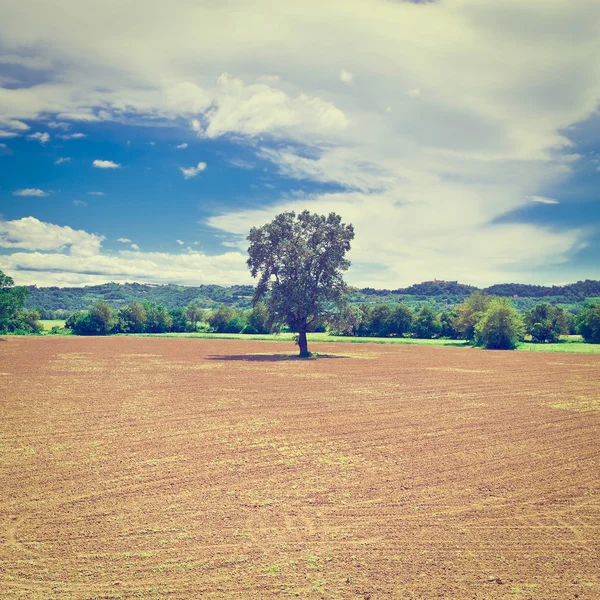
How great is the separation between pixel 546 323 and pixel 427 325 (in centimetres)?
2751

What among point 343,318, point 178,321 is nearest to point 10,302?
point 178,321

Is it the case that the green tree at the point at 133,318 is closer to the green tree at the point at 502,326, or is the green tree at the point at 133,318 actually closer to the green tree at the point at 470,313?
the green tree at the point at 470,313

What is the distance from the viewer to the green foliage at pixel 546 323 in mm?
91250

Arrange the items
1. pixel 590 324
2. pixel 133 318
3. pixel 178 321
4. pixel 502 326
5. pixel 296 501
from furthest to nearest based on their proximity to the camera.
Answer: pixel 178 321 < pixel 133 318 < pixel 590 324 < pixel 502 326 < pixel 296 501

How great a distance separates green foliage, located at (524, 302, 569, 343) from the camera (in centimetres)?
9125

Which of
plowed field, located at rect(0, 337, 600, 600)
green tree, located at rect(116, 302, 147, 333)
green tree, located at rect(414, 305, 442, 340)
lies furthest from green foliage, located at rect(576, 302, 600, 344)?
green tree, located at rect(116, 302, 147, 333)

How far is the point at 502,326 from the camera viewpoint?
249ft

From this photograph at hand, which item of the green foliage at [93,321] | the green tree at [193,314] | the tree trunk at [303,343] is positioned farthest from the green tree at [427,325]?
the green foliage at [93,321]

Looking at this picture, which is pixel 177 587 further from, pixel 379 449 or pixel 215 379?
pixel 215 379

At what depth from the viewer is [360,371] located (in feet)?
123

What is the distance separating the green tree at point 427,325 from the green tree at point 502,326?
32.9m

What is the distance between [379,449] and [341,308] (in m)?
34.8

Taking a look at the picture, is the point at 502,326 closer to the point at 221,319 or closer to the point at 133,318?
the point at 221,319

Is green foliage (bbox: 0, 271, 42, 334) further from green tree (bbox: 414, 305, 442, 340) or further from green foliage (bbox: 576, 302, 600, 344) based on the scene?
green foliage (bbox: 576, 302, 600, 344)
